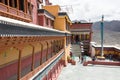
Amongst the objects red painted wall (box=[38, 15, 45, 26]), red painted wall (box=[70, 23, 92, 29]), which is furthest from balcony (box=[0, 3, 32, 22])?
red painted wall (box=[70, 23, 92, 29])

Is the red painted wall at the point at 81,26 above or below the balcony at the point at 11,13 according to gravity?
above

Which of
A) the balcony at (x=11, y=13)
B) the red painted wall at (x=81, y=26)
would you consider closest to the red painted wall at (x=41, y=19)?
the balcony at (x=11, y=13)

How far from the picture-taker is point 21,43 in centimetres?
770

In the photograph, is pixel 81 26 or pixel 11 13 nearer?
pixel 11 13

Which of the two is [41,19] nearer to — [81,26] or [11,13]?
[11,13]

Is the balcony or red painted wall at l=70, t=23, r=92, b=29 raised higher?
red painted wall at l=70, t=23, r=92, b=29

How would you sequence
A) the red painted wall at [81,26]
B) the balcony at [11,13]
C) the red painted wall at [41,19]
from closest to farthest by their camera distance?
1. the balcony at [11,13]
2. the red painted wall at [41,19]
3. the red painted wall at [81,26]

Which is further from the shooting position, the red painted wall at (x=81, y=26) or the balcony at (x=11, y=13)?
the red painted wall at (x=81, y=26)

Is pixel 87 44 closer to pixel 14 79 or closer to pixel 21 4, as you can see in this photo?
pixel 21 4

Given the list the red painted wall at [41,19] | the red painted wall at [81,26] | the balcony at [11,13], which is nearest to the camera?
the balcony at [11,13]

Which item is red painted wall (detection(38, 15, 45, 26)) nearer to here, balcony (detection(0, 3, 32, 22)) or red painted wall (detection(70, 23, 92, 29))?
balcony (detection(0, 3, 32, 22))

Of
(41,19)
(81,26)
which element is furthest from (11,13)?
(81,26)

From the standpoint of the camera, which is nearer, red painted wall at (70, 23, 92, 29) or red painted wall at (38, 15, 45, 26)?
red painted wall at (38, 15, 45, 26)

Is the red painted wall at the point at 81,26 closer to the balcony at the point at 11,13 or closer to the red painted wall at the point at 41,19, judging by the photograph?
the red painted wall at the point at 41,19
